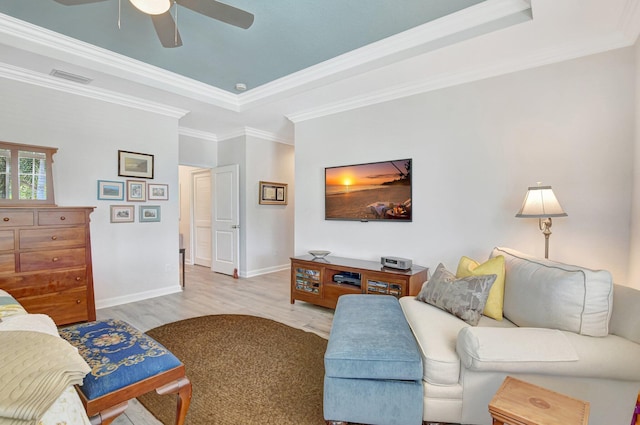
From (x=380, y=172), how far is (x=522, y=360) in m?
2.57

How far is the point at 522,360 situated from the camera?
143cm

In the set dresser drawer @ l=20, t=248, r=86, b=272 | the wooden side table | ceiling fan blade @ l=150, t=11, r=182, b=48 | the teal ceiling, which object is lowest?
the wooden side table

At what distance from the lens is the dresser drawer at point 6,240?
2727mm

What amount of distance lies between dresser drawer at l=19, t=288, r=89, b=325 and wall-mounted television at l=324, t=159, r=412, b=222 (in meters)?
2.88

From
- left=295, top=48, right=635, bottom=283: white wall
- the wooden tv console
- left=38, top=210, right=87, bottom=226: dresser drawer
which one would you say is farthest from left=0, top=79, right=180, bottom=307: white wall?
left=295, top=48, right=635, bottom=283: white wall

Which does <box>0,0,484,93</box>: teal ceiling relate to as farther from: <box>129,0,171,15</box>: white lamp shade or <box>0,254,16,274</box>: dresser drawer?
<box>0,254,16,274</box>: dresser drawer

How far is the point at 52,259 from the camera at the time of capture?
2.99m

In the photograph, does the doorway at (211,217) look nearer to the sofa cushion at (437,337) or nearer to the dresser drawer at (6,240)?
the dresser drawer at (6,240)

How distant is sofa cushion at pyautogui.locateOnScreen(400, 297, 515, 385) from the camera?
158 centimetres

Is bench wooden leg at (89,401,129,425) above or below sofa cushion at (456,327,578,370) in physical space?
below

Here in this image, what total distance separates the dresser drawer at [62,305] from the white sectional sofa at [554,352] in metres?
3.31

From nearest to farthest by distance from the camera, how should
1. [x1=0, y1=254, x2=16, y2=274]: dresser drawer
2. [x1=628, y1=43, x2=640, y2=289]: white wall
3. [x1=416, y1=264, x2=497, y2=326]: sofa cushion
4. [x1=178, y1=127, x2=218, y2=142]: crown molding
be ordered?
[x1=416, y1=264, x2=497, y2=326]: sofa cushion
[x1=628, y1=43, x2=640, y2=289]: white wall
[x1=0, y1=254, x2=16, y2=274]: dresser drawer
[x1=178, y1=127, x2=218, y2=142]: crown molding

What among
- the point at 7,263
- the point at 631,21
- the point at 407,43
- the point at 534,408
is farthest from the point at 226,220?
the point at 631,21

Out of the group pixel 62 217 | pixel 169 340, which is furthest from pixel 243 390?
pixel 62 217
